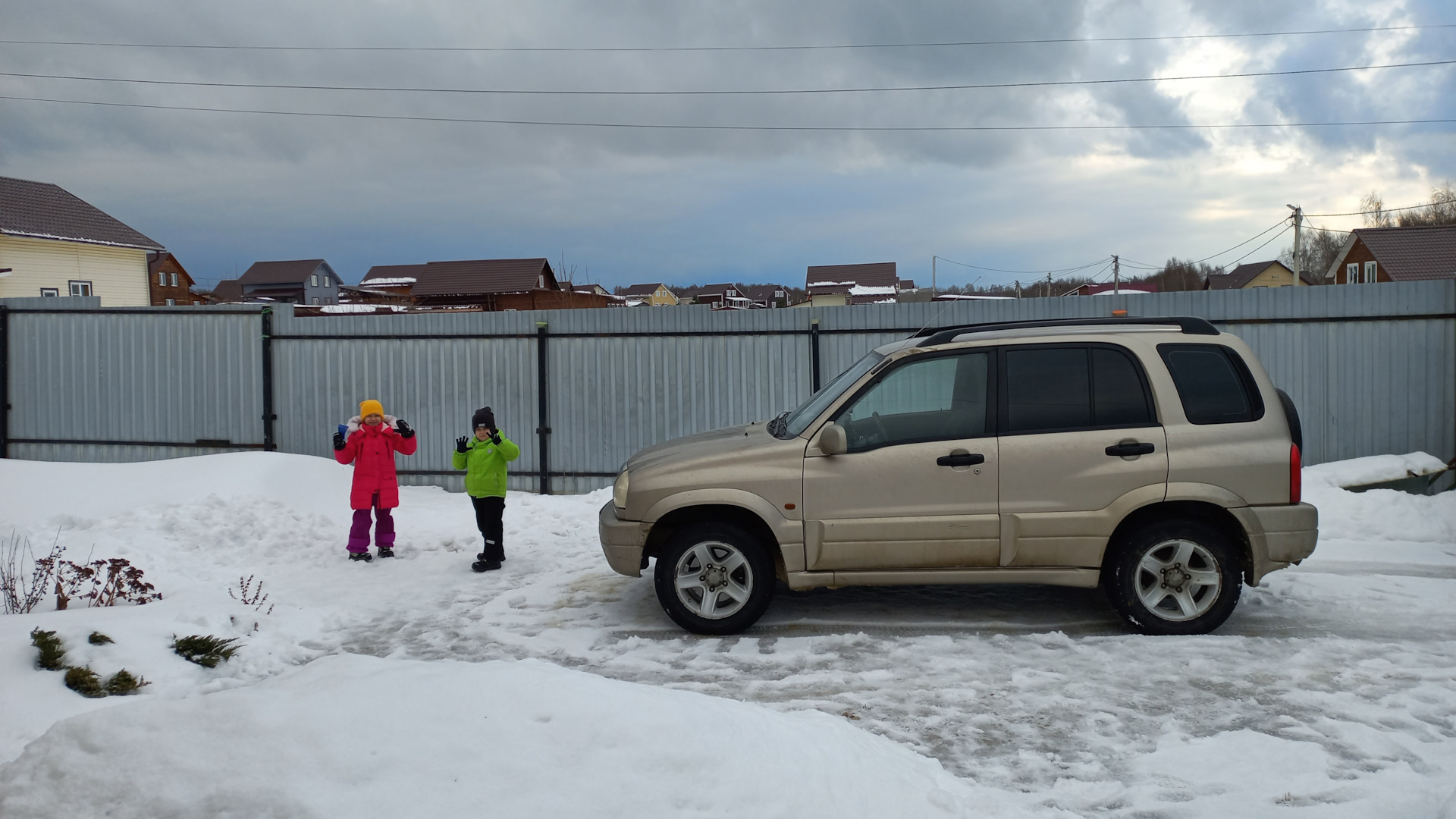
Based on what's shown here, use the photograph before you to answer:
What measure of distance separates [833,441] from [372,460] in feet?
14.7

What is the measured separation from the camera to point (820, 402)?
6.21 meters

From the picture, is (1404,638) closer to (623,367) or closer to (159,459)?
(623,367)

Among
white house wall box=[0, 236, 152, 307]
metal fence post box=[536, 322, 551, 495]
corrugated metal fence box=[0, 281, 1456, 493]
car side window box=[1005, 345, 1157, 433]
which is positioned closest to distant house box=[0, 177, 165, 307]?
white house wall box=[0, 236, 152, 307]

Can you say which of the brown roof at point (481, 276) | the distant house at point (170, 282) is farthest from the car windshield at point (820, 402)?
the distant house at point (170, 282)

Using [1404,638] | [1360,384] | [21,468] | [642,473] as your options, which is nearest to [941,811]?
[642,473]

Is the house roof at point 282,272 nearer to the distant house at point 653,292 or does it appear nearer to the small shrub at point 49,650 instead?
the distant house at point 653,292

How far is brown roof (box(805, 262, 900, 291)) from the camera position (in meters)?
70.0

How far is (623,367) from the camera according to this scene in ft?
36.1

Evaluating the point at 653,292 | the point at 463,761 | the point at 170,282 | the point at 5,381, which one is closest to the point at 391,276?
the point at 170,282

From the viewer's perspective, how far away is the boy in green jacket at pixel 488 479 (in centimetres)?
775

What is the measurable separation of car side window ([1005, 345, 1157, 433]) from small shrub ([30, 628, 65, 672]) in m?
5.19

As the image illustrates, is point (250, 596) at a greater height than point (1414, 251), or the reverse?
point (1414, 251)

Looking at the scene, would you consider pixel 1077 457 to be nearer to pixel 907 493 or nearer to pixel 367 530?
pixel 907 493

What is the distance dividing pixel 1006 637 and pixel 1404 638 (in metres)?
2.32
